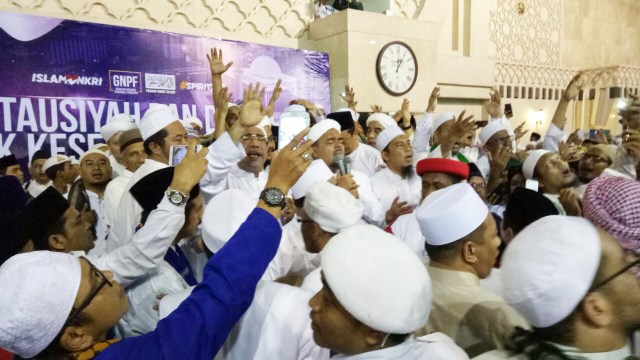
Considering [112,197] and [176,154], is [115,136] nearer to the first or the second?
[112,197]

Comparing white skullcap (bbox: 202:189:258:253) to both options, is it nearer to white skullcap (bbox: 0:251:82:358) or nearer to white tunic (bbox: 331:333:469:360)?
white skullcap (bbox: 0:251:82:358)

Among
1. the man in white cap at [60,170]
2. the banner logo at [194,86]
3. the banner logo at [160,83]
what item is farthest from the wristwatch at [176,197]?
the banner logo at [194,86]

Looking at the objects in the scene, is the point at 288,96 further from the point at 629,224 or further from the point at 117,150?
the point at 629,224

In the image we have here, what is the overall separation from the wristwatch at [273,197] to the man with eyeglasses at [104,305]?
1 centimetres

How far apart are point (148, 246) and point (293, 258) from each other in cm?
60

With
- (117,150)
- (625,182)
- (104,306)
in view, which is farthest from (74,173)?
(625,182)

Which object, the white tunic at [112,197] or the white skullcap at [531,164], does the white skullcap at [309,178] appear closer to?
the white tunic at [112,197]

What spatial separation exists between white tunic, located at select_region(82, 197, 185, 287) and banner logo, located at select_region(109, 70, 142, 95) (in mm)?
3540

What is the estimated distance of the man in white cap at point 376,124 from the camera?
188 inches

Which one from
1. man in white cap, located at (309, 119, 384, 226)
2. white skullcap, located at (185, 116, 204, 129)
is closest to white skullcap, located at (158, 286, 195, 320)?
man in white cap, located at (309, 119, 384, 226)

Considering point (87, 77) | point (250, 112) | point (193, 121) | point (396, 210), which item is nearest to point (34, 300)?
point (250, 112)

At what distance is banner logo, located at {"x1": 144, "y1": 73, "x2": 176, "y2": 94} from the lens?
16.2ft

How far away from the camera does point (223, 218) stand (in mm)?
1511

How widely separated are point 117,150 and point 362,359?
3399 millimetres
